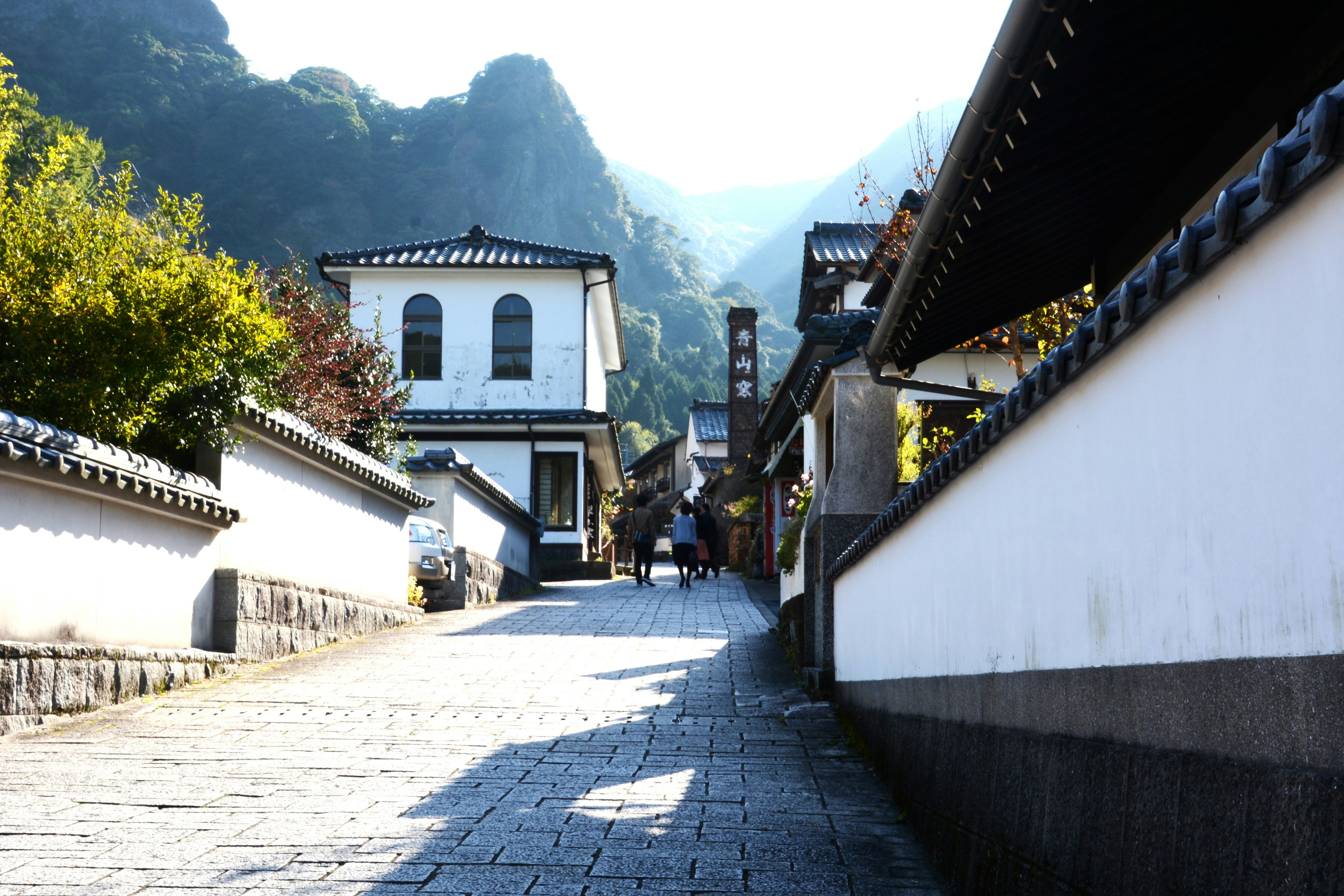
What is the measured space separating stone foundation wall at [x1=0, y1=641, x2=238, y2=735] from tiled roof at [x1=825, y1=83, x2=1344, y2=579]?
6.23 metres

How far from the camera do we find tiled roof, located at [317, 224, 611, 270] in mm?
30234

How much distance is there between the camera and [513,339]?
101ft

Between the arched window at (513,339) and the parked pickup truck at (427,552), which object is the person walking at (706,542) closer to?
the arched window at (513,339)

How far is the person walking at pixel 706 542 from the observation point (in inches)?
1171

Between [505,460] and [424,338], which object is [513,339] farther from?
[505,460]

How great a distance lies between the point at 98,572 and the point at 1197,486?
26.4ft

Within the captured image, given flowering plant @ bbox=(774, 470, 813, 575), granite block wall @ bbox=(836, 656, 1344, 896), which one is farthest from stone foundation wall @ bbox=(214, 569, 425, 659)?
granite block wall @ bbox=(836, 656, 1344, 896)

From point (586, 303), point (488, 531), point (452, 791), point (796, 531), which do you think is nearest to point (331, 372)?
point (796, 531)

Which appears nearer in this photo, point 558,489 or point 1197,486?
point 1197,486

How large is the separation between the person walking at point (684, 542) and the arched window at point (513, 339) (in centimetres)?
652

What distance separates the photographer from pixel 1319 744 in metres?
2.21

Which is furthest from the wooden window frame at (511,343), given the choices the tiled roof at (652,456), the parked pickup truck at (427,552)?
the tiled roof at (652,456)

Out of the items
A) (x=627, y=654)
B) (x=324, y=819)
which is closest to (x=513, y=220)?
(x=627, y=654)

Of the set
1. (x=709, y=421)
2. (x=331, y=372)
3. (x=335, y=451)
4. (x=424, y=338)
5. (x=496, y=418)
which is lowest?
(x=335, y=451)
